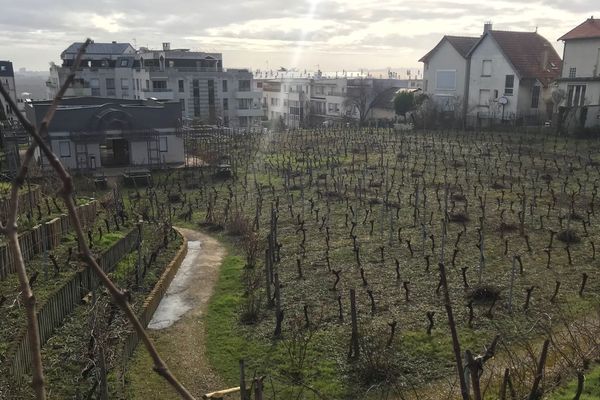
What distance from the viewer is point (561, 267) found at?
10.6 m

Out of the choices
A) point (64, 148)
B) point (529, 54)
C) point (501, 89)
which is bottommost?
point (64, 148)

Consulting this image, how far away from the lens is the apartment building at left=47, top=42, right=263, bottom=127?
152ft

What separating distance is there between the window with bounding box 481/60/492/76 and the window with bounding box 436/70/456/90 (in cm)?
212

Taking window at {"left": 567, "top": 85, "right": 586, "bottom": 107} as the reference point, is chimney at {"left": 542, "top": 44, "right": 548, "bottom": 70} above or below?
above

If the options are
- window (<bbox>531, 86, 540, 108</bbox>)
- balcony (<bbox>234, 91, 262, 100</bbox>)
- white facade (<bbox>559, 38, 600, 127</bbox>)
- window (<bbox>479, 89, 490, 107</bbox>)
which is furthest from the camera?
balcony (<bbox>234, 91, 262, 100</bbox>)

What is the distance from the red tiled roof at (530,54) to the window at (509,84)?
2.19 ft

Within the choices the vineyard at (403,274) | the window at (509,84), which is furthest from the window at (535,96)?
the vineyard at (403,274)

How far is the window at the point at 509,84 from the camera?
33.3m

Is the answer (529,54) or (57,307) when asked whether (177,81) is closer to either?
(529,54)

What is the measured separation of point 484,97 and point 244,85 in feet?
74.3

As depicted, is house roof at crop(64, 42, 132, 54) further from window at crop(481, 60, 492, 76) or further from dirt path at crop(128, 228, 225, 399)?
dirt path at crop(128, 228, 225, 399)

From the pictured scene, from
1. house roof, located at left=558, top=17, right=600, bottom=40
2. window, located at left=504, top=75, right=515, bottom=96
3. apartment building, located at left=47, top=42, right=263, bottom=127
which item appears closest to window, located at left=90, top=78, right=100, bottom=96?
apartment building, located at left=47, top=42, right=263, bottom=127

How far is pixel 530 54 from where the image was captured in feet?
113

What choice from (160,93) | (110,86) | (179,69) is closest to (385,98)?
(179,69)
